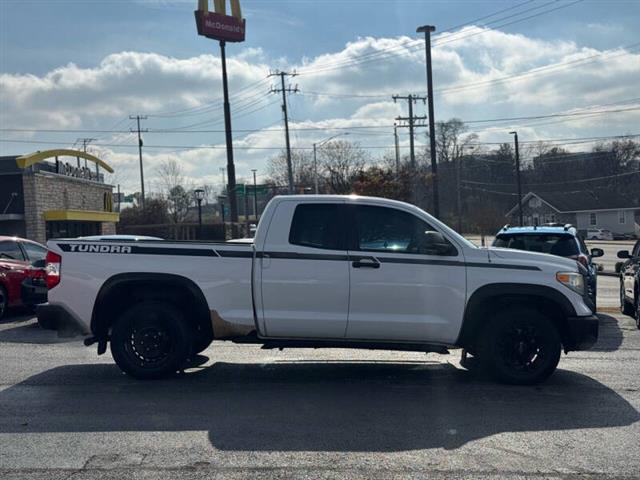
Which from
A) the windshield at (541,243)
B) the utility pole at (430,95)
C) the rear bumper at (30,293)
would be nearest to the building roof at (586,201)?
the utility pole at (430,95)

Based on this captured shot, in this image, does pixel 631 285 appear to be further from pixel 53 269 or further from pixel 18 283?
pixel 18 283

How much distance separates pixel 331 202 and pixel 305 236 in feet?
1.65

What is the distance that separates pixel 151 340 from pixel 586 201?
83.3m

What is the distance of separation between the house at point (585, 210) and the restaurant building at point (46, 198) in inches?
2231

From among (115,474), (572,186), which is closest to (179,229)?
(115,474)

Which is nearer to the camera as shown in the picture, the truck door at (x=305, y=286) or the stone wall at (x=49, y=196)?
the truck door at (x=305, y=286)

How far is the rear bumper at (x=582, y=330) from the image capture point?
280 inches

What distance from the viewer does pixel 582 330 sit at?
23.4ft

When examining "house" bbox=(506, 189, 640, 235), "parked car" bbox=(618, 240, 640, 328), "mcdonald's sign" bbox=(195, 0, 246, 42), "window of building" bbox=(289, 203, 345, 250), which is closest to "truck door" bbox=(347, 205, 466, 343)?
"window of building" bbox=(289, 203, 345, 250)

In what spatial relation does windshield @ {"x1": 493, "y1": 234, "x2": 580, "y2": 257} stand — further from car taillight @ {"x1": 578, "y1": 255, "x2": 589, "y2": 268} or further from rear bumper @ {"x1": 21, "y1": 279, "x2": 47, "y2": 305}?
rear bumper @ {"x1": 21, "y1": 279, "x2": 47, "y2": 305}

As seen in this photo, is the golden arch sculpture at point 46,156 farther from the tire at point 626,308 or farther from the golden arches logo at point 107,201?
the tire at point 626,308

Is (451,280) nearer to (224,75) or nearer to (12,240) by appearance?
(12,240)

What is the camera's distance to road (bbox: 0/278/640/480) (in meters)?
4.88

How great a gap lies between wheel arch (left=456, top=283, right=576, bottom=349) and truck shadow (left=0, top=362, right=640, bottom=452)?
1.95 ft
